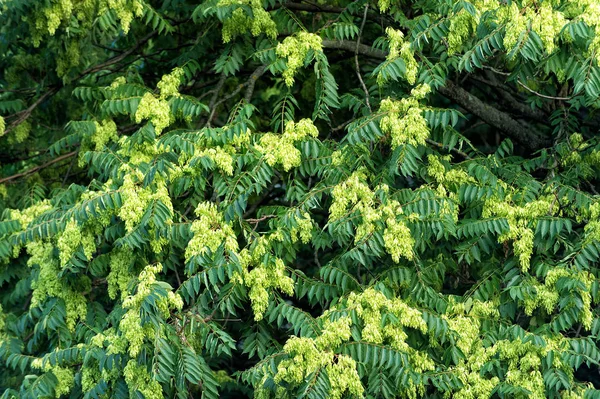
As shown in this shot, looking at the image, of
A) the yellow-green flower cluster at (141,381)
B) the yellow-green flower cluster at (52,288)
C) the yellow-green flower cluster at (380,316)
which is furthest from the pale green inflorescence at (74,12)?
the yellow-green flower cluster at (380,316)

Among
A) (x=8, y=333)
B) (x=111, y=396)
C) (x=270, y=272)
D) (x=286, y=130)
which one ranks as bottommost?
(x=8, y=333)

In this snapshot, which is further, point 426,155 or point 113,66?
point 113,66

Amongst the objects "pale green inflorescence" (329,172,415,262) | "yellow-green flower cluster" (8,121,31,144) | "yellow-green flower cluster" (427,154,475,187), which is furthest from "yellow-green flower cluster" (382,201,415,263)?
"yellow-green flower cluster" (8,121,31,144)

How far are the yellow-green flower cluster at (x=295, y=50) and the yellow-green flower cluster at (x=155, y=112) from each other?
0.86 meters

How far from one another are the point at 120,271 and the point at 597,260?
3045mm

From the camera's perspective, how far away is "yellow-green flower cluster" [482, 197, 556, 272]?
6.18m

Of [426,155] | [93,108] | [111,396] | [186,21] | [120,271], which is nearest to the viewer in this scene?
[111,396]

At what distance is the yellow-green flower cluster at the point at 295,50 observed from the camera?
673cm

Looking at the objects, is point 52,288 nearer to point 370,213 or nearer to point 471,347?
point 370,213

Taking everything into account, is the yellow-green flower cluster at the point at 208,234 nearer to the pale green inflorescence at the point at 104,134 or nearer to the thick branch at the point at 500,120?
the pale green inflorescence at the point at 104,134

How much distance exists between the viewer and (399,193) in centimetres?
634

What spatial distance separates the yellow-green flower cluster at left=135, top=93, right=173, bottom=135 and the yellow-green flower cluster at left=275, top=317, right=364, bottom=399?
198cm

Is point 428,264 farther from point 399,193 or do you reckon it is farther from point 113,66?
point 113,66

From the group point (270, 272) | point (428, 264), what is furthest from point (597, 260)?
point (270, 272)
